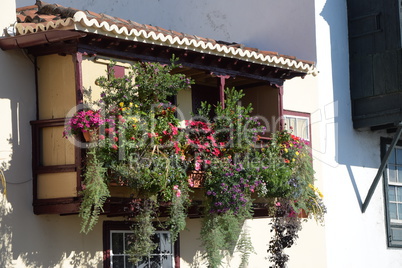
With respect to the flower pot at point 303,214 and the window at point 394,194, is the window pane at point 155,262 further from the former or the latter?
the window at point 394,194

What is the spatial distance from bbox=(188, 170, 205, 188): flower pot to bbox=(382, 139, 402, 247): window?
535 centimetres

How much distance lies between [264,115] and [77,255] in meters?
4.24

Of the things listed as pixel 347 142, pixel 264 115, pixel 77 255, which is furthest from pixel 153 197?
pixel 347 142

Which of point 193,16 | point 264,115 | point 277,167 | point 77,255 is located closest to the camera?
point 77,255

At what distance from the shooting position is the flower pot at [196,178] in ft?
42.9

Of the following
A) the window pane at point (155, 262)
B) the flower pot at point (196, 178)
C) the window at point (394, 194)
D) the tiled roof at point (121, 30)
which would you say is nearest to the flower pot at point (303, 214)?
the tiled roof at point (121, 30)

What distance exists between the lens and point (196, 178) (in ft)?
43.3

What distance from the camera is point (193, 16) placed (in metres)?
17.7

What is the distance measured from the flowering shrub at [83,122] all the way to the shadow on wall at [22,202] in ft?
2.85

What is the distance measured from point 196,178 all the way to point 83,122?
86.1 inches

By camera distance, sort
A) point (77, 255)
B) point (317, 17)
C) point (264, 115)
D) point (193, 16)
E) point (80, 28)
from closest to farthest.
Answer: point (80, 28), point (77, 255), point (264, 115), point (317, 17), point (193, 16)

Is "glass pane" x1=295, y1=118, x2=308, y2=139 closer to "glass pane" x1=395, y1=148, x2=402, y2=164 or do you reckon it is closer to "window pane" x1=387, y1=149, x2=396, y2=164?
"window pane" x1=387, y1=149, x2=396, y2=164

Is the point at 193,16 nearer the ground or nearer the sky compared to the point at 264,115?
nearer the sky

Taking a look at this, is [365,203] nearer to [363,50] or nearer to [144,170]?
[363,50]
